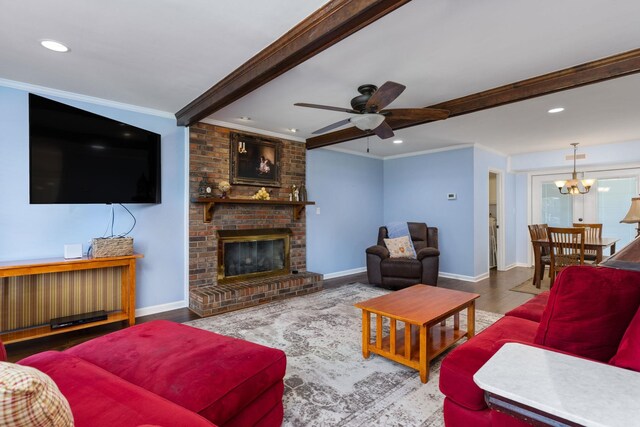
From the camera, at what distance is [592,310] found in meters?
1.20

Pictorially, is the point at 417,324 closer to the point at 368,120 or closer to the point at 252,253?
the point at 368,120

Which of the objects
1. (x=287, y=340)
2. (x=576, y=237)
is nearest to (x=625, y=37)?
(x=576, y=237)

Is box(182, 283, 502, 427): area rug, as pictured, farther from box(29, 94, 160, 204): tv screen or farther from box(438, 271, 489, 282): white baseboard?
box(438, 271, 489, 282): white baseboard

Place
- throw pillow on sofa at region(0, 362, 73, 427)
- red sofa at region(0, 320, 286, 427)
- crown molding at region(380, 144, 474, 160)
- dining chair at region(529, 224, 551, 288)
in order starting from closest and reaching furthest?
throw pillow on sofa at region(0, 362, 73, 427) < red sofa at region(0, 320, 286, 427) < dining chair at region(529, 224, 551, 288) < crown molding at region(380, 144, 474, 160)

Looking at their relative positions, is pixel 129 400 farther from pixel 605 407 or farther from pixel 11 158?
pixel 11 158

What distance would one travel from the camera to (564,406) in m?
0.72

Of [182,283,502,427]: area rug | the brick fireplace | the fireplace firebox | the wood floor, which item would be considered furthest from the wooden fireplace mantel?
[182,283,502,427]: area rug

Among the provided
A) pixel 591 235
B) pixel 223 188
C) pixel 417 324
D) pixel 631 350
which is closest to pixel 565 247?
pixel 591 235

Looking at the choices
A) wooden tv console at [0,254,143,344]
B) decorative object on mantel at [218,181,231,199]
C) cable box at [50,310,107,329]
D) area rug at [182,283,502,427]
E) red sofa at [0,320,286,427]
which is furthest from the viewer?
decorative object on mantel at [218,181,231,199]

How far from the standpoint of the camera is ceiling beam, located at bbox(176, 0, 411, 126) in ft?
5.43

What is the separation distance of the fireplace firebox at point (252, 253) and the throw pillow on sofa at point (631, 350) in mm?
3812

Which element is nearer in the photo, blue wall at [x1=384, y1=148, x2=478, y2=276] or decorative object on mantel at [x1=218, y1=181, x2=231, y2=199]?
decorative object on mantel at [x1=218, y1=181, x2=231, y2=199]

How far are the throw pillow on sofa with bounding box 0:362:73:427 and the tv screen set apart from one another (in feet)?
8.96

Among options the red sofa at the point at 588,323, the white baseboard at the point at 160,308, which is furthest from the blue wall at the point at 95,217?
the red sofa at the point at 588,323
